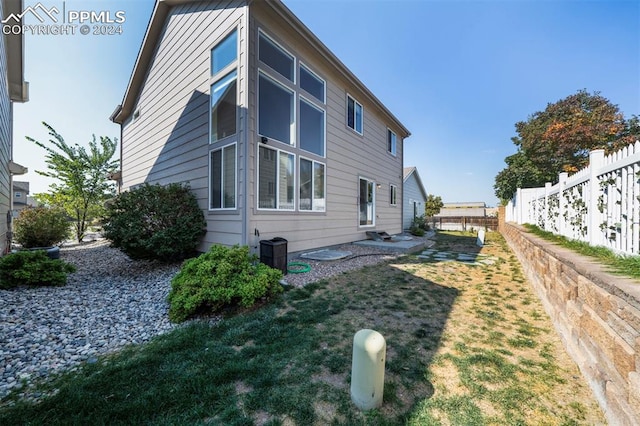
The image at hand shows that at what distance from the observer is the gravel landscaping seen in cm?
240

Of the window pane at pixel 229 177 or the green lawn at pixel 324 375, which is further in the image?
the window pane at pixel 229 177

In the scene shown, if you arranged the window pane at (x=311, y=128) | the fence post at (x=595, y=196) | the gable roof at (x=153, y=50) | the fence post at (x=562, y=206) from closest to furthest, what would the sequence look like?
the fence post at (x=595, y=196) < the fence post at (x=562, y=206) < the gable roof at (x=153, y=50) < the window pane at (x=311, y=128)

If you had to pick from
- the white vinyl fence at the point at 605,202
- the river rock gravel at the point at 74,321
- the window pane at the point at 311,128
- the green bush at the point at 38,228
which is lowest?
the river rock gravel at the point at 74,321

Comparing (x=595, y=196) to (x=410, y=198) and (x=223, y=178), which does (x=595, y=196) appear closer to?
(x=223, y=178)

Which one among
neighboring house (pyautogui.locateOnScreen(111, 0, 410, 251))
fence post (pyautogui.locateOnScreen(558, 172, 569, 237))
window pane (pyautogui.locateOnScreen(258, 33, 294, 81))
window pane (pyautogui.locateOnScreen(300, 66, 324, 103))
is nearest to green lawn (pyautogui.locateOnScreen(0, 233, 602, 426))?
fence post (pyautogui.locateOnScreen(558, 172, 569, 237))

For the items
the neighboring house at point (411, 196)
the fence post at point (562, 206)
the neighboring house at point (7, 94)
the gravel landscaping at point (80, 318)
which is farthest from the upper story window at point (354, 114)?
the neighboring house at point (7, 94)

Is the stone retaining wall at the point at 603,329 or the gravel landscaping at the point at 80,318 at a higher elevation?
the stone retaining wall at the point at 603,329

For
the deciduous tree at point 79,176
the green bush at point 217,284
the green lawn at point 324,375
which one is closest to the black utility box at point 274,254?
the green bush at point 217,284

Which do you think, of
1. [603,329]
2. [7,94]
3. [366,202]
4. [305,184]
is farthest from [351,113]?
[7,94]

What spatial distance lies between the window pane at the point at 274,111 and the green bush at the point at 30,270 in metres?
4.56

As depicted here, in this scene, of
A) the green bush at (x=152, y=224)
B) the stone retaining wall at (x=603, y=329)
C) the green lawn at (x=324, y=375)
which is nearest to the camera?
the stone retaining wall at (x=603, y=329)

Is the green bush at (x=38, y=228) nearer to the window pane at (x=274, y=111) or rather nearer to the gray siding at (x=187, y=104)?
the gray siding at (x=187, y=104)

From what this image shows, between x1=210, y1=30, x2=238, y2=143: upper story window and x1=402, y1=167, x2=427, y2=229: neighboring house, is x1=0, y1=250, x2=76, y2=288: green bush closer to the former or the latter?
x1=210, y1=30, x2=238, y2=143: upper story window

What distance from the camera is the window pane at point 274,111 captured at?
224 inches
